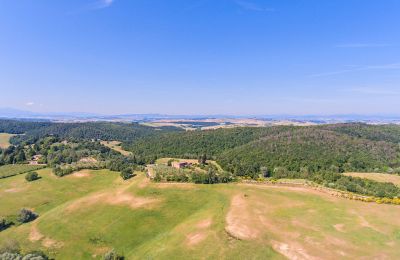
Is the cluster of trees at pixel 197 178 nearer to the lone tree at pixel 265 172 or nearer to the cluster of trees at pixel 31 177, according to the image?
the lone tree at pixel 265 172

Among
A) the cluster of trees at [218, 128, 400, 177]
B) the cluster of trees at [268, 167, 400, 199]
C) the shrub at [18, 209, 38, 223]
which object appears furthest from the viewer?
the cluster of trees at [218, 128, 400, 177]

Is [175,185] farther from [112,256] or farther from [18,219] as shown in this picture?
[18,219]

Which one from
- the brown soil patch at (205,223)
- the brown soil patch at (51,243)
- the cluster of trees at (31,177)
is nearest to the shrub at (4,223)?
the brown soil patch at (51,243)

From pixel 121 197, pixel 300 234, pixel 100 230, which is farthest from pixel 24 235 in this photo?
pixel 300 234

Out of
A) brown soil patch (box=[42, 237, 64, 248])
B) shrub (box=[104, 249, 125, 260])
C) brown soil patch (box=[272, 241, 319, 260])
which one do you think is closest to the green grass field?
brown soil patch (box=[42, 237, 64, 248])

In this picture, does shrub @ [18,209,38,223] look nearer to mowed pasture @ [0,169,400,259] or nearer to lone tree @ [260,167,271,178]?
mowed pasture @ [0,169,400,259]
